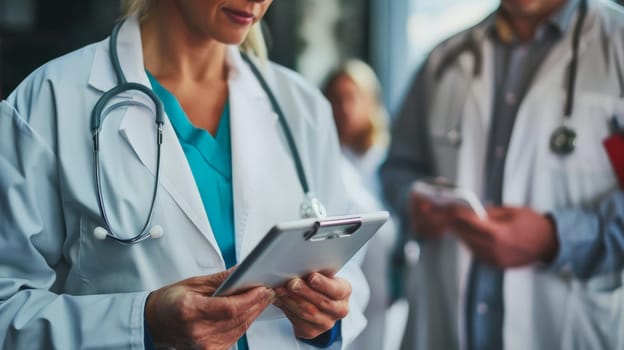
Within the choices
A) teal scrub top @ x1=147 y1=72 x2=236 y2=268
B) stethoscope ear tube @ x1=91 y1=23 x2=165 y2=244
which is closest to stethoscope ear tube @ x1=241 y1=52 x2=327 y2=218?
teal scrub top @ x1=147 y1=72 x2=236 y2=268

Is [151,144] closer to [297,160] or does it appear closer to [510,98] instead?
[297,160]

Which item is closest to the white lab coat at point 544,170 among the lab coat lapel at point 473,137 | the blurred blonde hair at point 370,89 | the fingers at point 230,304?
the lab coat lapel at point 473,137

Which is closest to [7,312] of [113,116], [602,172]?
[113,116]

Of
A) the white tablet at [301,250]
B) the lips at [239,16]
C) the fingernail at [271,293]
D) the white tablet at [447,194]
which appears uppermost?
the lips at [239,16]

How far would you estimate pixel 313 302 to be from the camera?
33.3 inches

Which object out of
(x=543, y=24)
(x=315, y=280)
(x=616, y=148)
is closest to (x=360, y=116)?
(x=543, y=24)

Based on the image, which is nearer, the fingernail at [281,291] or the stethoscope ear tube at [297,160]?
the fingernail at [281,291]

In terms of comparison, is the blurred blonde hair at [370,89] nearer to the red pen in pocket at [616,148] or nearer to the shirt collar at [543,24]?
the shirt collar at [543,24]

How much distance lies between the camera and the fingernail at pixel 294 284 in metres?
0.80

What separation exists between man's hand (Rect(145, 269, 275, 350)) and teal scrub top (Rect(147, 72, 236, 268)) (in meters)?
0.12

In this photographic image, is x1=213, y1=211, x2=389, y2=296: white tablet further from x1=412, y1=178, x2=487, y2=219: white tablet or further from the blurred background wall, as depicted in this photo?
the blurred background wall

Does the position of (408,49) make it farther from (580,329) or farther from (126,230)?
(126,230)

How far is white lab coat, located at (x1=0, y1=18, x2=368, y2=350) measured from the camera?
0.80 meters

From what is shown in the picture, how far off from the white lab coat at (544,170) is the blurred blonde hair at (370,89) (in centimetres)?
130
